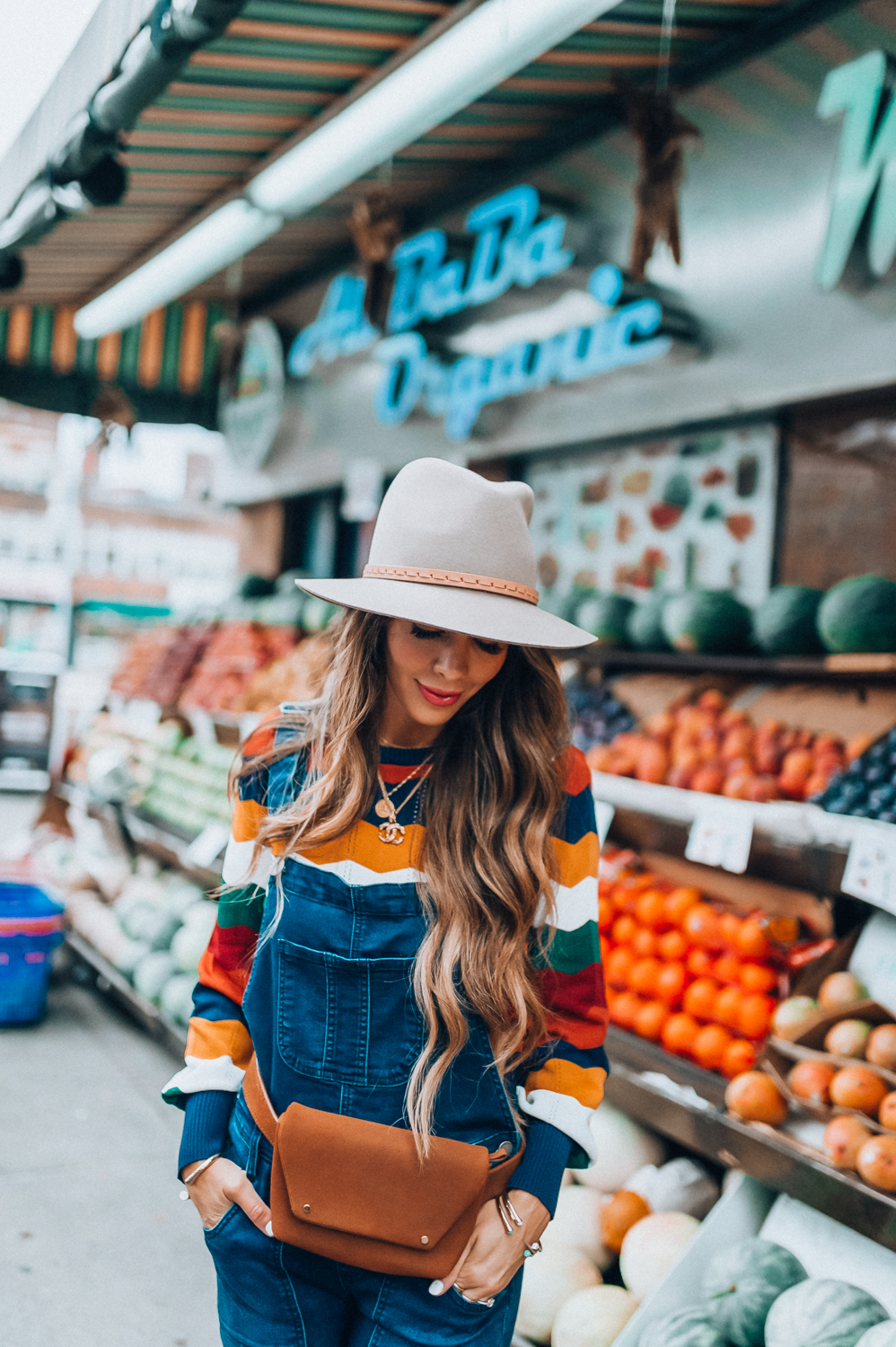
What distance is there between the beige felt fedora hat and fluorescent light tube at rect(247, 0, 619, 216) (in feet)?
7.77

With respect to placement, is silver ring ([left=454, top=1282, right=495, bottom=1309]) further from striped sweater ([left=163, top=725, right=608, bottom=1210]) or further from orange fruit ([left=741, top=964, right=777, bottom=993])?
orange fruit ([left=741, top=964, right=777, bottom=993])

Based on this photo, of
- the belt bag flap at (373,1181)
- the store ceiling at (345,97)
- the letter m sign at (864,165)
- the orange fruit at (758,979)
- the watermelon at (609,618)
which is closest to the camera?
the belt bag flap at (373,1181)

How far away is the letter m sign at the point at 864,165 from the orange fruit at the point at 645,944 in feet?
8.50

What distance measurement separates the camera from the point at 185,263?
6.57 meters

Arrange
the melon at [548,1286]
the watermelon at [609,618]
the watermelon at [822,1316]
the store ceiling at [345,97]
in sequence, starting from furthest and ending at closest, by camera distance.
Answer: the watermelon at [609,618] < the store ceiling at [345,97] < the melon at [548,1286] < the watermelon at [822,1316]

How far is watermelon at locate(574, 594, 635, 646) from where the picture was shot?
452cm

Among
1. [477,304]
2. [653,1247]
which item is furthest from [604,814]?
[477,304]

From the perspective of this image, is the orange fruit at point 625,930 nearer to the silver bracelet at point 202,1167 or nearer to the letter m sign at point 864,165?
the silver bracelet at point 202,1167

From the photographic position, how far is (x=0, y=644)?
1959 centimetres

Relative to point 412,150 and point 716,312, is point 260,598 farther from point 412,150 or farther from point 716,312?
point 716,312

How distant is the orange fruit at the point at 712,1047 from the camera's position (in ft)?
9.15

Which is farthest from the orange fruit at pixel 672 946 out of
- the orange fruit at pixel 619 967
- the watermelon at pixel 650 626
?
the watermelon at pixel 650 626

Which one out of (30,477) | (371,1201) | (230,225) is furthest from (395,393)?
(30,477)

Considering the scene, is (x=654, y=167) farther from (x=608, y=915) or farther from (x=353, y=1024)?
(x=353, y=1024)
